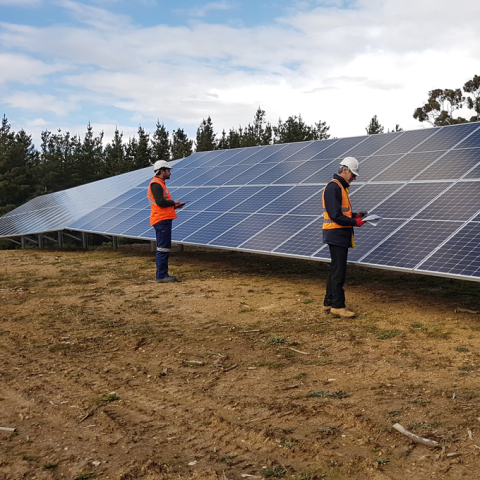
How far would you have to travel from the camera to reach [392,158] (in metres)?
12.9

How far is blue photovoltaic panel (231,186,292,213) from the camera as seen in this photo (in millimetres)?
13300

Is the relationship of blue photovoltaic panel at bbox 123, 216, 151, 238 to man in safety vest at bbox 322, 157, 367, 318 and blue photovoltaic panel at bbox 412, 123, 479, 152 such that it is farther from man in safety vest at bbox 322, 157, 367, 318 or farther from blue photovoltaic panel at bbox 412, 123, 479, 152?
blue photovoltaic panel at bbox 412, 123, 479, 152

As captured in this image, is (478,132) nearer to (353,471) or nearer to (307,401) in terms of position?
(307,401)

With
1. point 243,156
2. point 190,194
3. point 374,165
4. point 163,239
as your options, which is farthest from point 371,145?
point 163,239

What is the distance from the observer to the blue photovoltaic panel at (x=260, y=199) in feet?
43.6

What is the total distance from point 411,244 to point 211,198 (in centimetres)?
743

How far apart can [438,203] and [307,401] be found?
18.8 ft

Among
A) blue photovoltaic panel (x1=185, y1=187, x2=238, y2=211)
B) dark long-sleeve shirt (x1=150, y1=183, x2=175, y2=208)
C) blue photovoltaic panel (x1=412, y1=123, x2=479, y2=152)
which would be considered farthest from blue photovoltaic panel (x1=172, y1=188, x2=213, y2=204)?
blue photovoltaic panel (x1=412, y1=123, x2=479, y2=152)

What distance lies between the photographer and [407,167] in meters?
11.9

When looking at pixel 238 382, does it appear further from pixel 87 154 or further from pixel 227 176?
pixel 87 154

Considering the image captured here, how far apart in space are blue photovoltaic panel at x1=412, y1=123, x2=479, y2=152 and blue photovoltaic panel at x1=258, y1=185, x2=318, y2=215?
8.71 ft

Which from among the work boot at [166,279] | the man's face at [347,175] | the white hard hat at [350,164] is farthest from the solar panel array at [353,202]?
the white hard hat at [350,164]

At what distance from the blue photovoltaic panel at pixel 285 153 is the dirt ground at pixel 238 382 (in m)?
5.81

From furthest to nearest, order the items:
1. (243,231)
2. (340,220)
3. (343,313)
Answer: (243,231) → (343,313) → (340,220)
